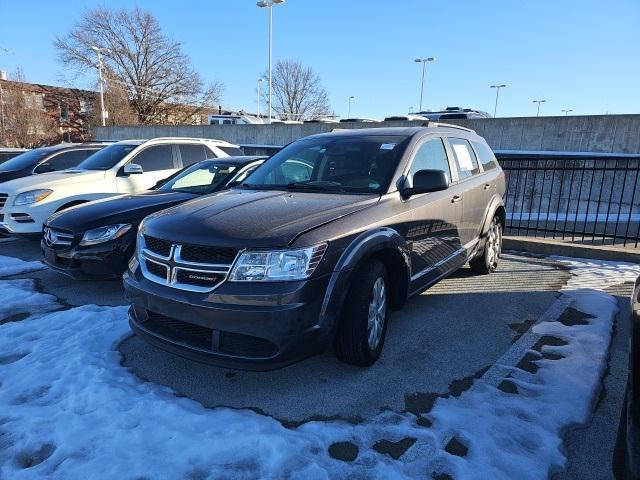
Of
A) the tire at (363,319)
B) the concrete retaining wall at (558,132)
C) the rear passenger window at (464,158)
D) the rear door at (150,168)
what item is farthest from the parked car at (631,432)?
the concrete retaining wall at (558,132)

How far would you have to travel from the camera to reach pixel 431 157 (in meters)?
4.07

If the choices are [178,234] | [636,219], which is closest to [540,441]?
[178,234]

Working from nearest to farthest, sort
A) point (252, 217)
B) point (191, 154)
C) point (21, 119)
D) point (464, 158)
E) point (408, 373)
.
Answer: point (252, 217) < point (408, 373) < point (464, 158) < point (191, 154) < point (21, 119)

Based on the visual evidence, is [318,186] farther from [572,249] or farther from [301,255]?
[572,249]

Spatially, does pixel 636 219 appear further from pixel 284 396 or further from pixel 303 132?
pixel 303 132

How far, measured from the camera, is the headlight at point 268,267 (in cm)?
256

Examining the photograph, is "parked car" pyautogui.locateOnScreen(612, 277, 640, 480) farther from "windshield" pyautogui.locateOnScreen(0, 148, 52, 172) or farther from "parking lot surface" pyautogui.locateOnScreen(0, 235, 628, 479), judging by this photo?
"windshield" pyautogui.locateOnScreen(0, 148, 52, 172)

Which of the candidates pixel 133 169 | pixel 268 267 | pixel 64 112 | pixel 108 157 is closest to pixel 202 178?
pixel 133 169

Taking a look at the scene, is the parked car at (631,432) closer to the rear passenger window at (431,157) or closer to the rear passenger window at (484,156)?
the rear passenger window at (431,157)

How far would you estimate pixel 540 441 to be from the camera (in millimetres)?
2434

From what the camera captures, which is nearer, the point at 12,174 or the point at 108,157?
the point at 108,157

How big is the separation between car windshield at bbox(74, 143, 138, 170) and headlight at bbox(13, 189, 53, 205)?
0.94 metres

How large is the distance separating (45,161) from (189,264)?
770 centimetres

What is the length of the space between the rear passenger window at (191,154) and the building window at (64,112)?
4678 cm
